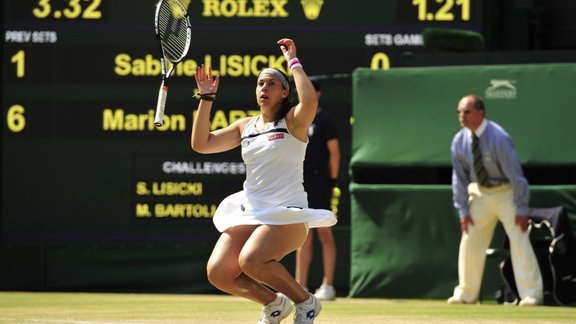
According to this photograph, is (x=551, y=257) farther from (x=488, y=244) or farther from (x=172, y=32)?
(x=172, y=32)

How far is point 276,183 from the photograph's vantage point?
7.79 m

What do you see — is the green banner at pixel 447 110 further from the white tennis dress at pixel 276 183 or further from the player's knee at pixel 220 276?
the player's knee at pixel 220 276

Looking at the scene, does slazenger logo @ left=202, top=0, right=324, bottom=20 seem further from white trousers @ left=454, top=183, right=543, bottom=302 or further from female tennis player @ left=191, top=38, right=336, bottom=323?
female tennis player @ left=191, top=38, right=336, bottom=323

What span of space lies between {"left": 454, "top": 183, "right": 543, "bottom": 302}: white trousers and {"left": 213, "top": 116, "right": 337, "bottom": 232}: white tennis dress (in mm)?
3669

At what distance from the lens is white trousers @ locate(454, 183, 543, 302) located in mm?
11062

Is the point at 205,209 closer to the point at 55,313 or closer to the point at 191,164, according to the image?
the point at 191,164

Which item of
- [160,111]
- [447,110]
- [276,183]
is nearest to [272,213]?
[276,183]

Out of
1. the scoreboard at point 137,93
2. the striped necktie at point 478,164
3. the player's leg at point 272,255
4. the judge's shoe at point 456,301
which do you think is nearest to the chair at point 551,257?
the judge's shoe at point 456,301

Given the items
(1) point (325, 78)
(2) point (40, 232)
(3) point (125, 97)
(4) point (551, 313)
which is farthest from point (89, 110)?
(4) point (551, 313)

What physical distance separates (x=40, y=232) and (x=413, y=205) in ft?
11.4

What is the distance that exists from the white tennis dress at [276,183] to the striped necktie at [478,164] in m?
3.50

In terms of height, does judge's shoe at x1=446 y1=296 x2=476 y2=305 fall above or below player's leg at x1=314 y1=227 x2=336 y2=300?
below

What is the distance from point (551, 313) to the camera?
10.1 m

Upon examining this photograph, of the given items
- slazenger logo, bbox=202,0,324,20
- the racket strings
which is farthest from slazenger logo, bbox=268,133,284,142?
slazenger logo, bbox=202,0,324,20
